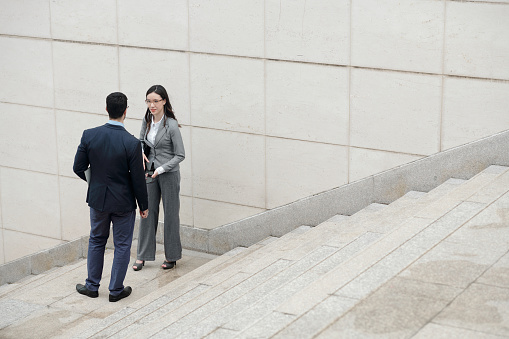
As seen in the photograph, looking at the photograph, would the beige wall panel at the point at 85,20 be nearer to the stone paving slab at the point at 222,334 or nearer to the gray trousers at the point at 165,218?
the gray trousers at the point at 165,218

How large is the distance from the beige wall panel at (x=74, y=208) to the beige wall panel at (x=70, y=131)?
0.52ft

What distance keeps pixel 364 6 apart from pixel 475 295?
3918 millimetres

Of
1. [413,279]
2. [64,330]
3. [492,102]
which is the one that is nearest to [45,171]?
[64,330]

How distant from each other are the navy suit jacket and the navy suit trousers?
0.14 metres

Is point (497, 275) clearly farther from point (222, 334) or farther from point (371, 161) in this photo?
point (371, 161)

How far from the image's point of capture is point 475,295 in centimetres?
415

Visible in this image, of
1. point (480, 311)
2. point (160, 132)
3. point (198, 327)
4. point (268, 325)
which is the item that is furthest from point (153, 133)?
point (480, 311)

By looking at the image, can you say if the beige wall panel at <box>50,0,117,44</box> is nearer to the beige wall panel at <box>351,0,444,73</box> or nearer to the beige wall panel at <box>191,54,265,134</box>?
the beige wall panel at <box>191,54,265,134</box>

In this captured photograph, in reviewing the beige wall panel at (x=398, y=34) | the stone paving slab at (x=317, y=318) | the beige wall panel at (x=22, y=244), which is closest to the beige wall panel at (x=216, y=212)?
the beige wall panel at (x=398, y=34)

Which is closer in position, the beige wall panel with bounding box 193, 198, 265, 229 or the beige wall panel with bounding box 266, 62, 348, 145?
the beige wall panel with bounding box 266, 62, 348, 145

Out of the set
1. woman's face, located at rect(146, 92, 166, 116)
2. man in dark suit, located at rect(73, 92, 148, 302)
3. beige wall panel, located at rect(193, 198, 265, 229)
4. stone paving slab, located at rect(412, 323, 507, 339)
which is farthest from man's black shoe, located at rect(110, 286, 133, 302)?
stone paving slab, located at rect(412, 323, 507, 339)

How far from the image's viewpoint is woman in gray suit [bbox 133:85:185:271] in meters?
7.41

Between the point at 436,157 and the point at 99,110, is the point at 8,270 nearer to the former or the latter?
the point at 99,110

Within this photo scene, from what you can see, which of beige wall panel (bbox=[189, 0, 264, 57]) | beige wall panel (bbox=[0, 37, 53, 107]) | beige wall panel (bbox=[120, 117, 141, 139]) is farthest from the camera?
beige wall panel (bbox=[0, 37, 53, 107])
